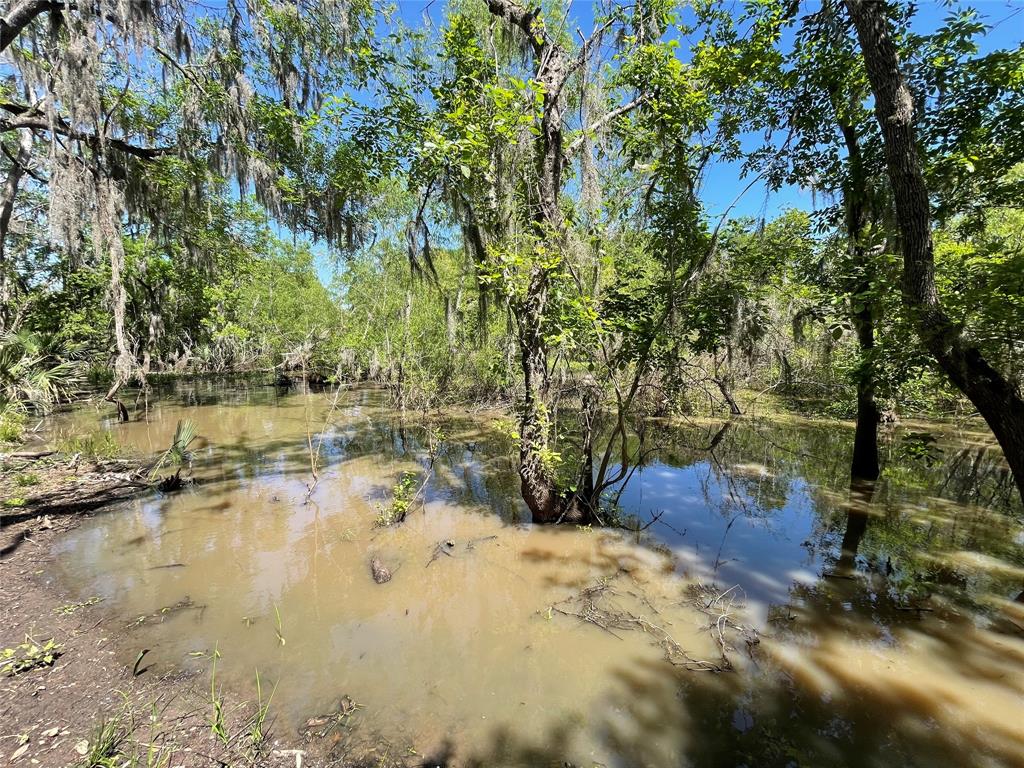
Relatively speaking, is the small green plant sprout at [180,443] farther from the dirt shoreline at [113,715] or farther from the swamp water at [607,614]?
the dirt shoreline at [113,715]

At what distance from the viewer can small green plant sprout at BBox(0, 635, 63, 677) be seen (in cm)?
288

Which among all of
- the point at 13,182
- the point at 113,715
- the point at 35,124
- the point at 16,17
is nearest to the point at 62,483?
the point at 13,182

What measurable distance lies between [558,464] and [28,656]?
526cm

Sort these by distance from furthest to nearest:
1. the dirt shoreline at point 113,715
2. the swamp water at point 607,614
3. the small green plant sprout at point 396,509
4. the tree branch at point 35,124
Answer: the tree branch at point 35,124 < the small green plant sprout at point 396,509 < the swamp water at point 607,614 < the dirt shoreline at point 113,715

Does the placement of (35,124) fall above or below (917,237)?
above

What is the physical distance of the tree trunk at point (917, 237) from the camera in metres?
3.13

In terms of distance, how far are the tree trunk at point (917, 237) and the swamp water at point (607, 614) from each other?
1.13m

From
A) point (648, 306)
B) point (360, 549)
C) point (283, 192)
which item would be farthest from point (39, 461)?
point (648, 306)

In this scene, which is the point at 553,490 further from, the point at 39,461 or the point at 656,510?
the point at 39,461

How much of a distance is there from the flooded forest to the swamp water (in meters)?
0.03

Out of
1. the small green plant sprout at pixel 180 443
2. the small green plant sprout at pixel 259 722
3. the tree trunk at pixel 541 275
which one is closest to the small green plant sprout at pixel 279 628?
the small green plant sprout at pixel 259 722

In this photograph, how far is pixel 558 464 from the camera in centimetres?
604

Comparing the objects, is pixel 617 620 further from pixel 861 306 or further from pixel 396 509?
pixel 861 306

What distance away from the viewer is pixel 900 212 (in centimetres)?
323
